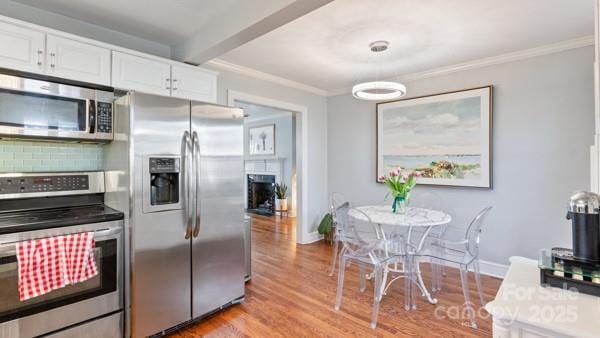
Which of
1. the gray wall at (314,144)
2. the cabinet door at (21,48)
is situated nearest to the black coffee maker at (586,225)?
the cabinet door at (21,48)

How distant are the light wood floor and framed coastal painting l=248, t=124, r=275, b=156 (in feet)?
14.2

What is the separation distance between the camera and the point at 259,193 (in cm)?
809

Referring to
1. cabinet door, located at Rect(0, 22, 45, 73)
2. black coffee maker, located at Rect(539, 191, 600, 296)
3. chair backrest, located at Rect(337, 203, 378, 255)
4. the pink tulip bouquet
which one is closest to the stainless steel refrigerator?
cabinet door, located at Rect(0, 22, 45, 73)

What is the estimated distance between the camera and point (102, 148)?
254 cm

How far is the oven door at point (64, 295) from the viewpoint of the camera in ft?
5.35

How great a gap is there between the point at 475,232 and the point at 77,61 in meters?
3.36

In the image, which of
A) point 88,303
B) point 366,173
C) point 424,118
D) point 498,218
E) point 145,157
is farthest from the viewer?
point 366,173

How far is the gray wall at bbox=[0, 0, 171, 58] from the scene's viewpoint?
2188 millimetres

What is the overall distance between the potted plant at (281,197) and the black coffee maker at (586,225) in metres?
6.31

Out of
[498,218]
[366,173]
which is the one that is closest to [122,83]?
[366,173]

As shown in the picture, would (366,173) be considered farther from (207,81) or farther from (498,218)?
(207,81)

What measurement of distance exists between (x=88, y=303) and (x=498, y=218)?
393 centimetres

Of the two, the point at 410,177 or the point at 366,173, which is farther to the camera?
the point at 366,173

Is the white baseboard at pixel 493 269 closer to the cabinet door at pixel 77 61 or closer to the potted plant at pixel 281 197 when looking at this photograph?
the cabinet door at pixel 77 61
